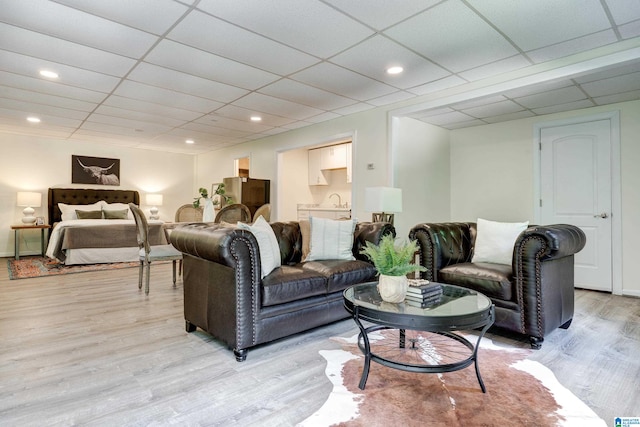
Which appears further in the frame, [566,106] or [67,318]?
[566,106]

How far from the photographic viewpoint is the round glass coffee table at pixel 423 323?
177 centimetres

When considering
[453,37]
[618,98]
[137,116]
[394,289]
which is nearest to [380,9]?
[453,37]

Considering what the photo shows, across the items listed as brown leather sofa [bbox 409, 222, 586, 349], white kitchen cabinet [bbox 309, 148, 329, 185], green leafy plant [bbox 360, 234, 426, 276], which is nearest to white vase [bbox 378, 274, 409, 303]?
green leafy plant [bbox 360, 234, 426, 276]

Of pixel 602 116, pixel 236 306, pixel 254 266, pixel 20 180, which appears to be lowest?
pixel 236 306

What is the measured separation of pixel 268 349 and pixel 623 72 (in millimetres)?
3999

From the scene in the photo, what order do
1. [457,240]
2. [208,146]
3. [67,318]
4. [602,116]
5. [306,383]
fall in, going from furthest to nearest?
1. [208,146]
2. [602,116]
3. [457,240]
4. [67,318]
5. [306,383]

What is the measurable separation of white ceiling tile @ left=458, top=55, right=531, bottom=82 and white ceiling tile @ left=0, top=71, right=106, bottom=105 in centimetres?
426

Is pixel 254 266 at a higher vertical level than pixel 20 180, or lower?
lower

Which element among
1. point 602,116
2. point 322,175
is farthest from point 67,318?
point 602,116

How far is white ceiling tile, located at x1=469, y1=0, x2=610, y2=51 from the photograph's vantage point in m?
2.34

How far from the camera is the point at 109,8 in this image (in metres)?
2.41

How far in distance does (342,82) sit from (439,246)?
79.3 inches

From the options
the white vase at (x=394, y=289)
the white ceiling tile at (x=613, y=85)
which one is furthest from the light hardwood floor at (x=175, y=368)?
the white ceiling tile at (x=613, y=85)

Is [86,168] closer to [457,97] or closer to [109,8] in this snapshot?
[109,8]
